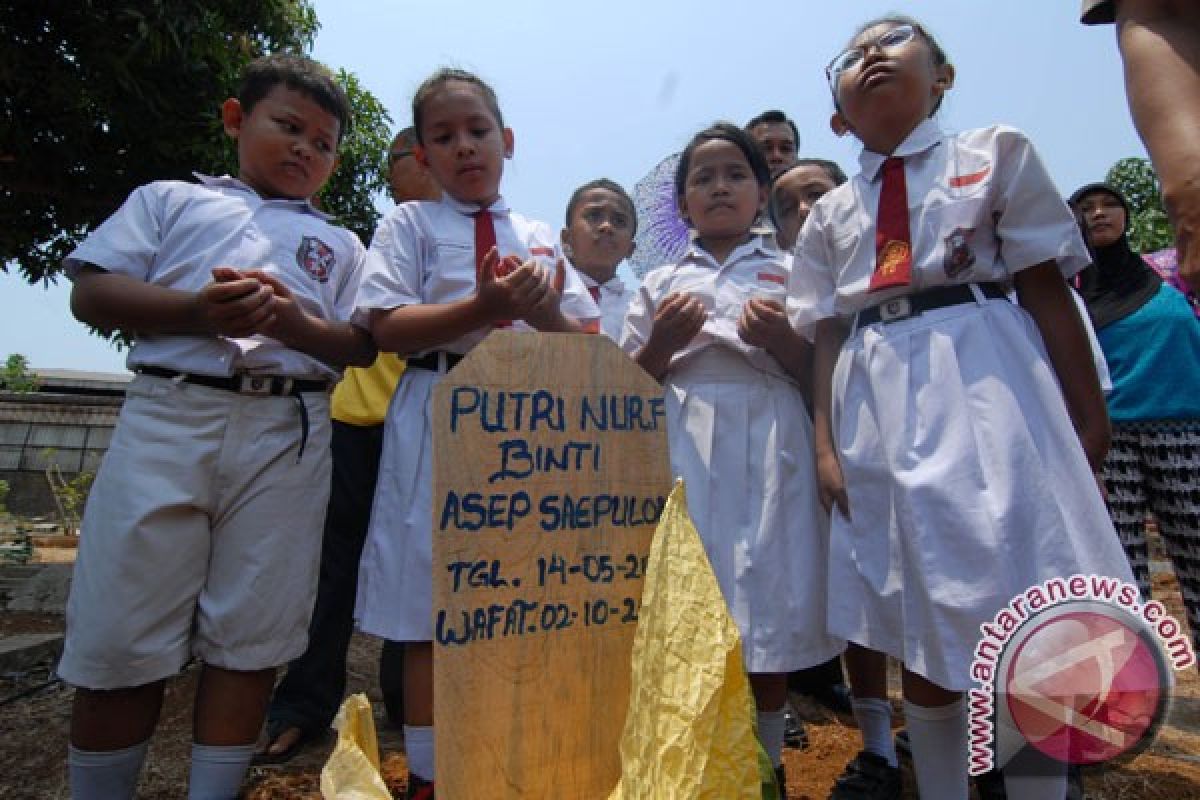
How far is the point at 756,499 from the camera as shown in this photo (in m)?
1.86

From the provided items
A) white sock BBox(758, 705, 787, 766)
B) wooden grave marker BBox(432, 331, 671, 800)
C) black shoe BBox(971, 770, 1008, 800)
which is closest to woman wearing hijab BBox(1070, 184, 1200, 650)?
black shoe BBox(971, 770, 1008, 800)

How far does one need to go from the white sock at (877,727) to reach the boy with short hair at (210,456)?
55.5 inches

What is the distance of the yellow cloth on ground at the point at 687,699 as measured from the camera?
1035mm

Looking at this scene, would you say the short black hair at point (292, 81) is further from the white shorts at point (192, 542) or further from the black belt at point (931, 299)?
the black belt at point (931, 299)

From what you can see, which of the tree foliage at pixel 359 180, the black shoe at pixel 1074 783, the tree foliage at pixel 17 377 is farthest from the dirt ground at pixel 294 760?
the tree foliage at pixel 17 377

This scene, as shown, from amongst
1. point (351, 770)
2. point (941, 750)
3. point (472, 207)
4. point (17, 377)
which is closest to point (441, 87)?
point (472, 207)

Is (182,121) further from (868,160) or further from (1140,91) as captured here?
(1140,91)

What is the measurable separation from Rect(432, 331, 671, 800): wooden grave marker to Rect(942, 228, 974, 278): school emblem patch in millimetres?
687

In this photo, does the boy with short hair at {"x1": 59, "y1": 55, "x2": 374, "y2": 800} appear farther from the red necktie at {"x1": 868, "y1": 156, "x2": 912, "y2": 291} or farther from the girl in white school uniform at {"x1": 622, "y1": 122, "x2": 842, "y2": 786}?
the red necktie at {"x1": 868, "y1": 156, "x2": 912, "y2": 291}

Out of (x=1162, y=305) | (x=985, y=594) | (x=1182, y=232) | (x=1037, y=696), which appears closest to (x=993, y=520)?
(x=985, y=594)

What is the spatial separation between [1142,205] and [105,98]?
11.3m

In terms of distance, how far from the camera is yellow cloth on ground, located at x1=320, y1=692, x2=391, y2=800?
1.06 metres

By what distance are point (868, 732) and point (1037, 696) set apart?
0.69 metres

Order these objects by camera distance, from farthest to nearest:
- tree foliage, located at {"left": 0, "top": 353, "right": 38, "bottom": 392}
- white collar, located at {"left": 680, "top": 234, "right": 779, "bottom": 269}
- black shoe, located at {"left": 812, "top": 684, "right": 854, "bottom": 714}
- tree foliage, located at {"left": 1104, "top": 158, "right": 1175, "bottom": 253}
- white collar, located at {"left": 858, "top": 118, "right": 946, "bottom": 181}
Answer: tree foliage, located at {"left": 0, "top": 353, "right": 38, "bottom": 392}, tree foliage, located at {"left": 1104, "top": 158, "right": 1175, "bottom": 253}, black shoe, located at {"left": 812, "top": 684, "right": 854, "bottom": 714}, white collar, located at {"left": 680, "top": 234, "right": 779, "bottom": 269}, white collar, located at {"left": 858, "top": 118, "right": 946, "bottom": 181}
